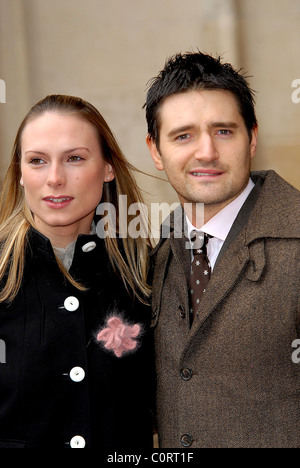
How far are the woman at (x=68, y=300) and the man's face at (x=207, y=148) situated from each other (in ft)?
0.93

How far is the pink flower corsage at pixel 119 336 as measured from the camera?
1.81m

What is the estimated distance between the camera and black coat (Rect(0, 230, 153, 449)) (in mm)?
1710

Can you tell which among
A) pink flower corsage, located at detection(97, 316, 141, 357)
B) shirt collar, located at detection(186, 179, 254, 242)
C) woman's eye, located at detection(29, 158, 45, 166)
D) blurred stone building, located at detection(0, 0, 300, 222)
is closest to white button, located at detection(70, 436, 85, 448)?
pink flower corsage, located at detection(97, 316, 141, 357)

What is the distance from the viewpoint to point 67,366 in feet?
5.72

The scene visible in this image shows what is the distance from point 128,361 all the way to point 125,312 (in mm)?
153

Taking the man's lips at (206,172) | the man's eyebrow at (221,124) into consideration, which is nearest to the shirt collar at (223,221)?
the man's lips at (206,172)

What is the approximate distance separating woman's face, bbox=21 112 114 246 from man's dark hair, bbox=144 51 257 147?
0.82 ft

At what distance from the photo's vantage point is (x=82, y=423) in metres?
1.73

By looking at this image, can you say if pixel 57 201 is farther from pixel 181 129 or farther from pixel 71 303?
pixel 181 129

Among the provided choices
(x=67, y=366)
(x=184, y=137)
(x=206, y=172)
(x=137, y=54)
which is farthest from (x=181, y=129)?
(x=137, y=54)

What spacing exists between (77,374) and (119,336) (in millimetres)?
175

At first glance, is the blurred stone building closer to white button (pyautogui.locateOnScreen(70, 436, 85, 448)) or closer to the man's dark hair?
the man's dark hair

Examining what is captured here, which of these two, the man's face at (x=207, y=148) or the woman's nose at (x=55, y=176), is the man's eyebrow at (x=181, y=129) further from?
the woman's nose at (x=55, y=176)
